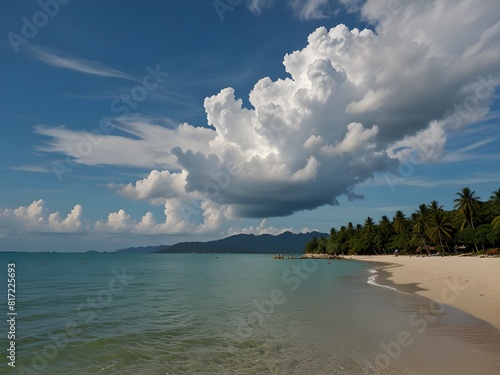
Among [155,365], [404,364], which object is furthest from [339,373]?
[155,365]

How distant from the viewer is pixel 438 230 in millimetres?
107938

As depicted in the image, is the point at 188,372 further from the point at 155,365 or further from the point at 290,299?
the point at 290,299

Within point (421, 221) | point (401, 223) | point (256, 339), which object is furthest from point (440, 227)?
point (256, 339)

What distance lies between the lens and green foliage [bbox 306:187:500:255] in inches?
3701

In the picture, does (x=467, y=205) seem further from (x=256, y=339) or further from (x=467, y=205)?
(x=256, y=339)

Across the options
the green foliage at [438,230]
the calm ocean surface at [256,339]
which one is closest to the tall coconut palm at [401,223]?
the green foliage at [438,230]

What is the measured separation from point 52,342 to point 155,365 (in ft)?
22.8

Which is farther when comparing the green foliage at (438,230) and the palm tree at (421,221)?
the palm tree at (421,221)

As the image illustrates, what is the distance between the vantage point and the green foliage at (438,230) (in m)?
94.0

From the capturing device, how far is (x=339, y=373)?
11469mm

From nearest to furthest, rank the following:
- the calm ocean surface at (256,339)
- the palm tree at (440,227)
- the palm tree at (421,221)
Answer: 1. the calm ocean surface at (256,339)
2. the palm tree at (440,227)
3. the palm tree at (421,221)

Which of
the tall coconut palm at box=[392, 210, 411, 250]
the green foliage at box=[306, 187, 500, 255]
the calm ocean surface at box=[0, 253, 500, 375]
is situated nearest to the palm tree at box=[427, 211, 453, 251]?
the green foliage at box=[306, 187, 500, 255]

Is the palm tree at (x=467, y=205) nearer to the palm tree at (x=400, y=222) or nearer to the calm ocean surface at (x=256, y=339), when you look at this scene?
the palm tree at (x=400, y=222)

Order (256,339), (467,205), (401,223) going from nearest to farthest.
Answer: (256,339)
(467,205)
(401,223)
